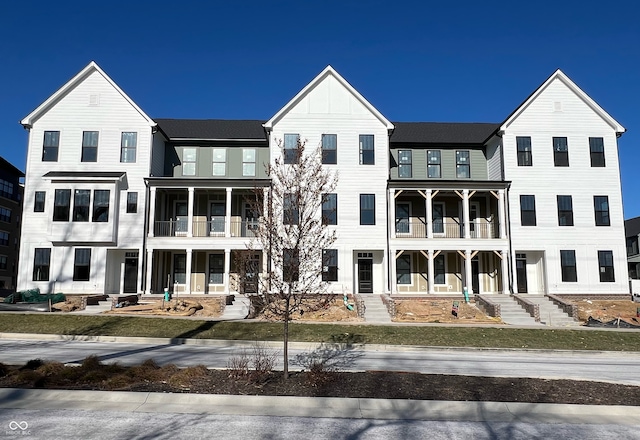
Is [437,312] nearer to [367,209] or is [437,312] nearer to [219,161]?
[367,209]

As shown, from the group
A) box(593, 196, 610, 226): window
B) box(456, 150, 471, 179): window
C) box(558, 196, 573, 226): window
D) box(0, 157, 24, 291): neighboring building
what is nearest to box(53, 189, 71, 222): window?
box(456, 150, 471, 179): window

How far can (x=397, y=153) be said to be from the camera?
31.5 meters

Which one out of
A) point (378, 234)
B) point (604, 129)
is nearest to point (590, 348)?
point (378, 234)

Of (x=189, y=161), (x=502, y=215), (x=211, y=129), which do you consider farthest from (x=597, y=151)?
(x=189, y=161)

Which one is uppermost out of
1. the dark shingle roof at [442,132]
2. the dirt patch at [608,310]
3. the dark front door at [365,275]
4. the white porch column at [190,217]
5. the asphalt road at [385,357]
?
the dark shingle roof at [442,132]

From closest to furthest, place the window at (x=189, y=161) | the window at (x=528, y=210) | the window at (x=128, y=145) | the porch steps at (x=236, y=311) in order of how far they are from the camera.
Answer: the porch steps at (x=236, y=311) < the window at (x=128, y=145) < the window at (x=528, y=210) < the window at (x=189, y=161)

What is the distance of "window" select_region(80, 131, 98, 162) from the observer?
93.4 feet

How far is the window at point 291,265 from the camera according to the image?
31.6 feet

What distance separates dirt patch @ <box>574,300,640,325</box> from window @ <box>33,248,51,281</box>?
1157 inches

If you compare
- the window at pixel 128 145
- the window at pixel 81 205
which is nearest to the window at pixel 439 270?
the window at pixel 128 145

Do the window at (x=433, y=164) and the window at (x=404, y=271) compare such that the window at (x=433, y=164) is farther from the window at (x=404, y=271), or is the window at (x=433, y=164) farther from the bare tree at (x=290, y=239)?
the bare tree at (x=290, y=239)

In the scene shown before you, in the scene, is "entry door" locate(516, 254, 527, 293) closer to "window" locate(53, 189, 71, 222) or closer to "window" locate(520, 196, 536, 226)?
"window" locate(520, 196, 536, 226)

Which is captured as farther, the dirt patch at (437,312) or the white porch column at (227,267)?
the white porch column at (227,267)

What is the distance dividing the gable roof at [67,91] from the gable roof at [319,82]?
7.79 meters
